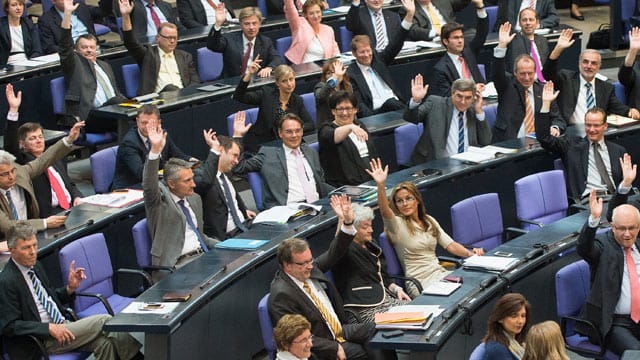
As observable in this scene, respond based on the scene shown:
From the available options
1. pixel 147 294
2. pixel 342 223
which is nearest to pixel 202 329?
pixel 147 294

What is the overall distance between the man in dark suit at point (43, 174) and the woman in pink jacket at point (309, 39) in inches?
125

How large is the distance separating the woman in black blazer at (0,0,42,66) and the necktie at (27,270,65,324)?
4.24m

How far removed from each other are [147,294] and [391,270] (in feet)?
5.26

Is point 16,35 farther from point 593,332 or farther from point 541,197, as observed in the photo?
point 593,332

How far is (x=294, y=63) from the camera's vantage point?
1060 cm

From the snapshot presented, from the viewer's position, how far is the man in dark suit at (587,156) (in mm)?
8406

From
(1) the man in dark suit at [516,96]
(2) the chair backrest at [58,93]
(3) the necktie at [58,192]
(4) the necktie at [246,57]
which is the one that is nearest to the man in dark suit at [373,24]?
(4) the necktie at [246,57]

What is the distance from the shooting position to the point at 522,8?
11.5 meters

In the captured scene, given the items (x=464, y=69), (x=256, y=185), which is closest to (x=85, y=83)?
(x=256, y=185)

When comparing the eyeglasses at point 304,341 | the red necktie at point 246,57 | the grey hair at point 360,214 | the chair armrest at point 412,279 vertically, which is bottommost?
the chair armrest at point 412,279

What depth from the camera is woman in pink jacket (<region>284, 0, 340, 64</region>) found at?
10500 mm

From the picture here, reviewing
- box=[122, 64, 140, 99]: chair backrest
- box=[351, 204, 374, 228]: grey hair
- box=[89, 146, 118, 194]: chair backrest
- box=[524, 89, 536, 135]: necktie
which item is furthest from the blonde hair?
box=[122, 64, 140, 99]: chair backrest

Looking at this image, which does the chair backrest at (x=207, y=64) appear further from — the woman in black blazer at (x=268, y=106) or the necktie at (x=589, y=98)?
the necktie at (x=589, y=98)

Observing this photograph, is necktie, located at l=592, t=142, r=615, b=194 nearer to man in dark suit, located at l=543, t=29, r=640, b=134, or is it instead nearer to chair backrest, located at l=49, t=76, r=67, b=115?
A: man in dark suit, located at l=543, t=29, r=640, b=134
